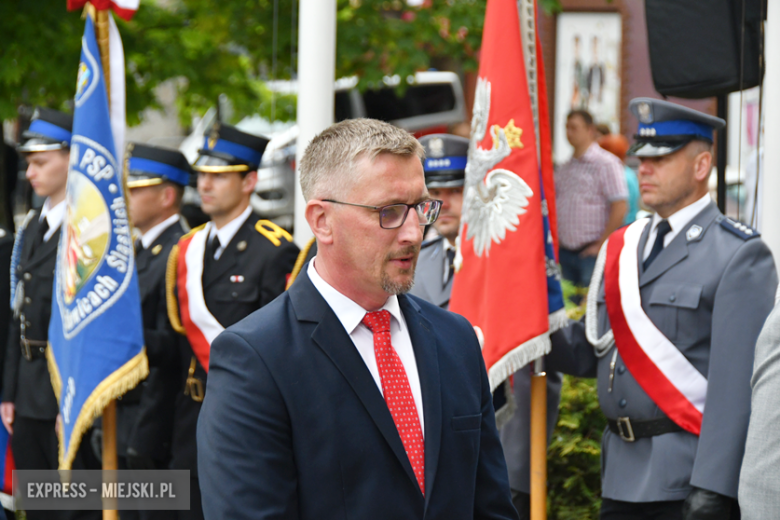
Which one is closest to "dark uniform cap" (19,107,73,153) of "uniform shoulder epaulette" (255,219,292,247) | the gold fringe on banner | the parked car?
"uniform shoulder epaulette" (255,219,292,247)

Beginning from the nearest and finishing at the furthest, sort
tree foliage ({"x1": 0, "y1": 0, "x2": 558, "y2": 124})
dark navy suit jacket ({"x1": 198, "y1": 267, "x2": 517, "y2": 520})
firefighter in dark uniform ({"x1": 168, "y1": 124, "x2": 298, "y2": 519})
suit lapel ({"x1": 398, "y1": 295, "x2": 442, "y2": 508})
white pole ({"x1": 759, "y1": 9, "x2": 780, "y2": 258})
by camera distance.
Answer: dark navy suit jacket ({"x1": 198, "y1": 267, "x2": 517, "y2": 520})
suit lapel ({"x1": 398, "y1": 295, "x2": 442, "y2": 508})
white pole ({"x1": 759, "y1": 9, "x2": 780, "y2": 258})
firefighter in dark uniform ({"x1": 168, "y1": 124, "x2": 298, "y2": 519})
tree foliage ({"x1": 0, "y1": 0, "x2": 558, "y2": 124})

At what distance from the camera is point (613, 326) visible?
349 centimetres

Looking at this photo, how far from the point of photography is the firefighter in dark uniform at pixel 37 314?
469 centimetres

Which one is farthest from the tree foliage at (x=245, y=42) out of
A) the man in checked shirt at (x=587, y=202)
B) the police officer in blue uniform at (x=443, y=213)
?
the police officer in blue uniform at (x=443, y=213)

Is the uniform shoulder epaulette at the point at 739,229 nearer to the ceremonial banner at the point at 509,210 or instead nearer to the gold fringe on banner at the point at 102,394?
the ceremonial banner at the point at 509,210

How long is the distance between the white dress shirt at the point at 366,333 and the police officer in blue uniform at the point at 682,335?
56.9 inches

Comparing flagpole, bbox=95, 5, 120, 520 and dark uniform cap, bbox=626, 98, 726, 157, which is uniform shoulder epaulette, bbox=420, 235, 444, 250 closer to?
dark uniform cap, bbox=626, 98, 726, 157

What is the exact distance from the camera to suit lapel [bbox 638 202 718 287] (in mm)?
3408

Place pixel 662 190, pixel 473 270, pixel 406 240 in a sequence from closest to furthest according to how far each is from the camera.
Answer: pixel 406 240, pixel 662 190, pixel 473 270

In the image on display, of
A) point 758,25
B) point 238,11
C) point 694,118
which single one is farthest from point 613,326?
point 238,11

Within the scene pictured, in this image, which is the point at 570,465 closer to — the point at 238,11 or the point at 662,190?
the point at 662,190

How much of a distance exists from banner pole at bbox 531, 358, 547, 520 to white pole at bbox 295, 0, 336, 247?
1729 millimetres

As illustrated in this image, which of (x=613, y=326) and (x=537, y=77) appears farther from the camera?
(x=537, y=77)

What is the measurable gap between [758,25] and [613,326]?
160 centimetres
